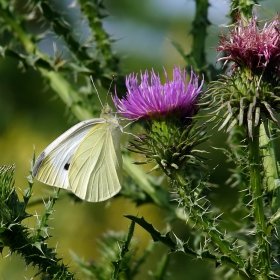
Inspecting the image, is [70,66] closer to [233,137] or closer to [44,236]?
[233,137]

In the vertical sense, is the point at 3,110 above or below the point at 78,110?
below

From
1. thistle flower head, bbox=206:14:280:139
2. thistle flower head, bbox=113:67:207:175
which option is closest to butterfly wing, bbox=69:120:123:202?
thistle flower head, bbox=113:67:207:175

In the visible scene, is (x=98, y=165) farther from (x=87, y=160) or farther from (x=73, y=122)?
(x=73, y=122)

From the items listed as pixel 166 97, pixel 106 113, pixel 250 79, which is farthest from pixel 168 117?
pixel 106 113

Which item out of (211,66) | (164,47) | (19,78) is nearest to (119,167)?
(211,66)

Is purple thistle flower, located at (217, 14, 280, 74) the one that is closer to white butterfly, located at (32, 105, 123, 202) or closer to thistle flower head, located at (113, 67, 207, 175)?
thistle flower head, located at (113, 67, 207, 175)
